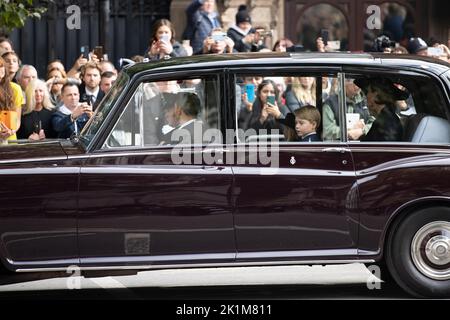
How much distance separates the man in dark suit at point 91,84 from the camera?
13227 mm

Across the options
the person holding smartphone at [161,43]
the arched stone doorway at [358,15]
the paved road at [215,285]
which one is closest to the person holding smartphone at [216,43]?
the person holding smartphone at [161,43]

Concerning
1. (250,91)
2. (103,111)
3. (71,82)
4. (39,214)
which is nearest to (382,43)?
(250,91)

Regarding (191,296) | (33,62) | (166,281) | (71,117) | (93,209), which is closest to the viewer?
(93,209)

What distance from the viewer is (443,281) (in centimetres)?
870

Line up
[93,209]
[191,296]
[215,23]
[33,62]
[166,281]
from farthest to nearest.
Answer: [33,62], [215,23], [166,281], [191,296], [93,209]

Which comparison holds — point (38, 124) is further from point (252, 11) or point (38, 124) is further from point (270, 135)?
point (252, 11)

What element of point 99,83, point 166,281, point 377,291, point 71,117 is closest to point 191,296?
point 166,281

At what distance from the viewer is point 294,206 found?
8.55 meters

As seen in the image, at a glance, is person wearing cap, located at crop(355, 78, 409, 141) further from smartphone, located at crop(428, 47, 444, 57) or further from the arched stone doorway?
the arched stone doorway

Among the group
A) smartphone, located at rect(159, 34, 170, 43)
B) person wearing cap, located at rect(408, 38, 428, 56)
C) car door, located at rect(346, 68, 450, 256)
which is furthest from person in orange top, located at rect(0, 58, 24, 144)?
person wearing cap, located at rect(408, 38, 428, 56)

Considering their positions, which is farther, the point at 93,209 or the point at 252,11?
the point at 252,11

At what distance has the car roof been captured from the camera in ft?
29.1

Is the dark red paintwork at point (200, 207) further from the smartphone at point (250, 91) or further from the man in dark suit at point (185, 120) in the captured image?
the smartphone at point (250, 91)

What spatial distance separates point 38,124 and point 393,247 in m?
5.36
